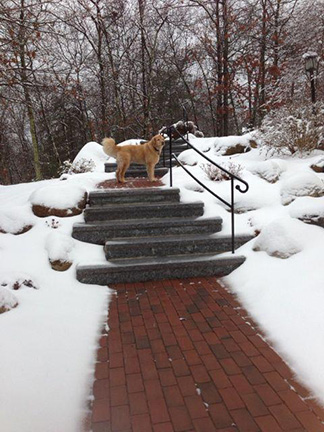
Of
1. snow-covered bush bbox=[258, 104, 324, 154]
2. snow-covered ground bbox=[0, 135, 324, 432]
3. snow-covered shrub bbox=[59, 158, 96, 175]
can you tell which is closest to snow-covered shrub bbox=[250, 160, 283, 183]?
snow-covered ground bbox=[0, 135, 324, 432]

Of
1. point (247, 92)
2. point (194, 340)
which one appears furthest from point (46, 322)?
point (247, 92)

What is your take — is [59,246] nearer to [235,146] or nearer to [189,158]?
[189,158]

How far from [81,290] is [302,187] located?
357 centimetres

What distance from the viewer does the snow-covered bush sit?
6.22 meters

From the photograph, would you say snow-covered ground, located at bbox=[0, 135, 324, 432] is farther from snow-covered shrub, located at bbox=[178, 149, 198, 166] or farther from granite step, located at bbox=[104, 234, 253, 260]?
snow-covered shrub, located at bbox=[178, 149, 198, 166]

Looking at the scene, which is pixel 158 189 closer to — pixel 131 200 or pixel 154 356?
pixel 131 200

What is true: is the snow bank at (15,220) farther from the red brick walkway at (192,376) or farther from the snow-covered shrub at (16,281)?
the red brick walkway at (192,376)

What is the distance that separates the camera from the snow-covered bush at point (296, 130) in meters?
6.22

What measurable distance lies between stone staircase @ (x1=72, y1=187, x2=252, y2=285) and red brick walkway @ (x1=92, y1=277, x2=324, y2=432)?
633 mm

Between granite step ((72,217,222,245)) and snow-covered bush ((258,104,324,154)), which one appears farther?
snow-covered bush ((258,104,324,154))

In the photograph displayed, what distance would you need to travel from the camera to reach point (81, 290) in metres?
3.62

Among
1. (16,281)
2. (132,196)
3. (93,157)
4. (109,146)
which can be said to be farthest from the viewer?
(93,157)

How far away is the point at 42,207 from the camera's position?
15.6 ft

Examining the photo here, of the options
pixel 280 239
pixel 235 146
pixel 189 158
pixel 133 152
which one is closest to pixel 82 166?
pixel 189 158
